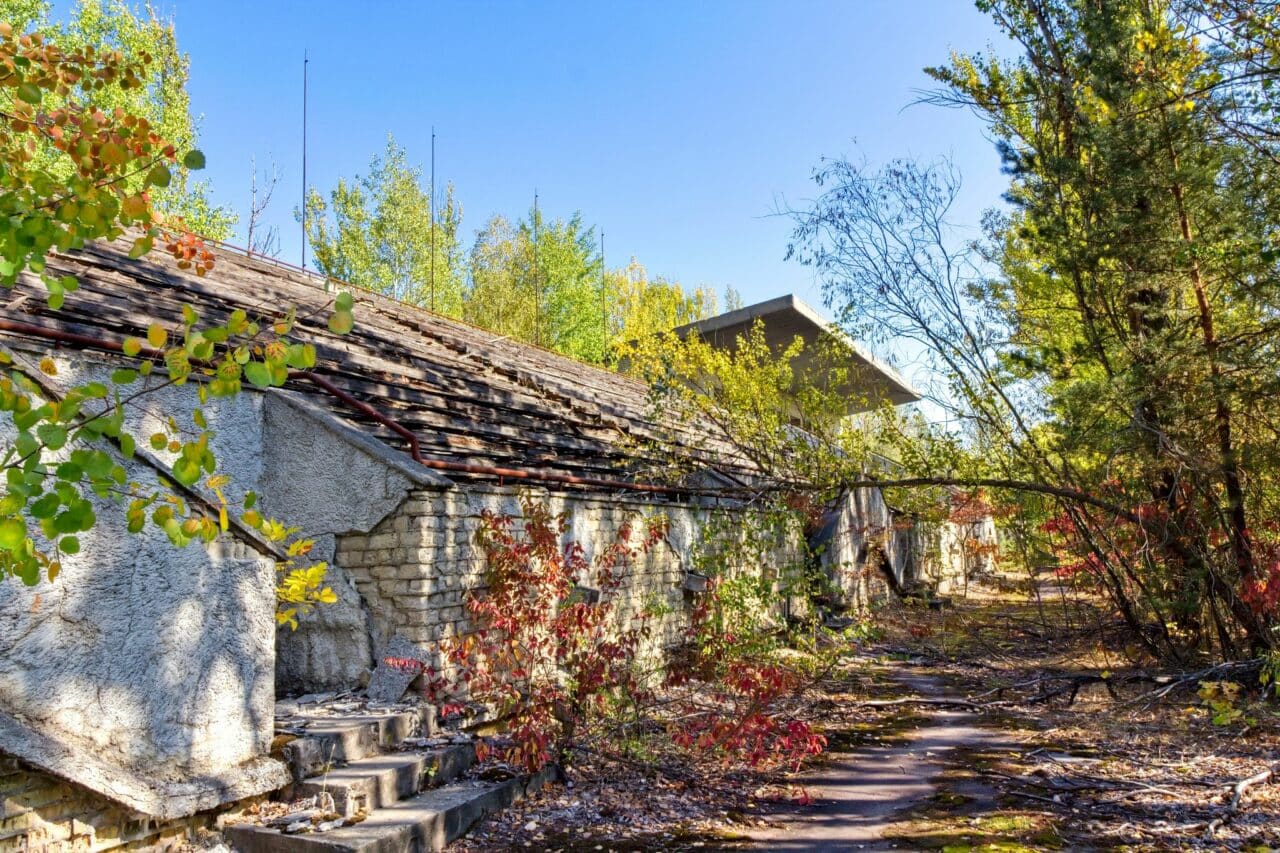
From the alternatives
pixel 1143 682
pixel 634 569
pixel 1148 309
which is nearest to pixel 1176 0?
pixel 1148 309

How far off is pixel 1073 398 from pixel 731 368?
18.4 feet

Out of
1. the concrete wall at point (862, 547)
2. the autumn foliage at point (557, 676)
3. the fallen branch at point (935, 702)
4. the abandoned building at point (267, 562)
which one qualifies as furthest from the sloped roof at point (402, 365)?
the concrete wall at point (862, 547)

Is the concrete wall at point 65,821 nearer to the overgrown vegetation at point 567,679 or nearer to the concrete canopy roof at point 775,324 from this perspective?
the overgrown vegetation at point 567,679

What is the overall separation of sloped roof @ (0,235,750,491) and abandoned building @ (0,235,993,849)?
0.03m

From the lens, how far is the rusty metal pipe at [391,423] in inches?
196

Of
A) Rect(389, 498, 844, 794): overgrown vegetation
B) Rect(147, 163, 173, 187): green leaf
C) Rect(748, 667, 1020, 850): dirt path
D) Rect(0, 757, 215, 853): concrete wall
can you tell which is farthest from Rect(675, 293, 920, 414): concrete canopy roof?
Rect(147, 163, 173, 187): green leaf

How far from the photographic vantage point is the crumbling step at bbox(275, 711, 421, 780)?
5.05 meters

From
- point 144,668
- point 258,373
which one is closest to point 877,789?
point 144,668

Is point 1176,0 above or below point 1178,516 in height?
above

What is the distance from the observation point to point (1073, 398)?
7.61 m

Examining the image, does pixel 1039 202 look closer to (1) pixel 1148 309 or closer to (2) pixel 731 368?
(1) pixel 1148 309

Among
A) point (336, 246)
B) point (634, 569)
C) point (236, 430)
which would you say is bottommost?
point (634, 569)

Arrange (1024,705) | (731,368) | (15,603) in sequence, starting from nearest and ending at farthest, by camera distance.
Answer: (15,603), (1024,705), (731,368)

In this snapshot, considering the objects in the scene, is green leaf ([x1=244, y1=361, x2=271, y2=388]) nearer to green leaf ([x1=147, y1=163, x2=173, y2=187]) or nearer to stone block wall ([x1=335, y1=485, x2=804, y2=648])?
green leaf ([x1=147, y1=163, x2=173, y2=187])
